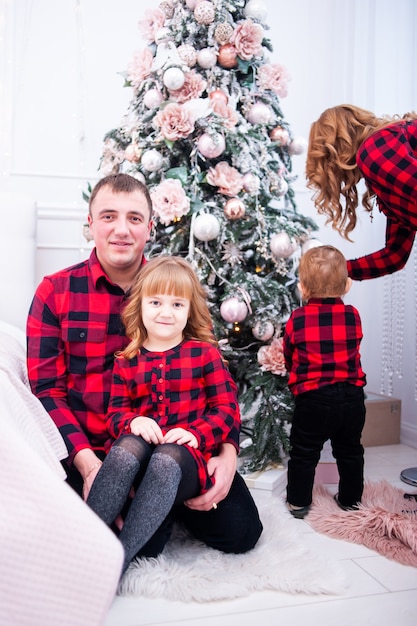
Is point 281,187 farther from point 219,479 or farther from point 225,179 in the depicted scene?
point 219,479

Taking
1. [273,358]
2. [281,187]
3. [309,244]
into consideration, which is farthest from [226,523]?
[281,187]

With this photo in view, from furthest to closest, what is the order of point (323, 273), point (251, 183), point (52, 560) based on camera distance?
1. point (251, 183)
2. point (323, 273)
3. point (52, 560)

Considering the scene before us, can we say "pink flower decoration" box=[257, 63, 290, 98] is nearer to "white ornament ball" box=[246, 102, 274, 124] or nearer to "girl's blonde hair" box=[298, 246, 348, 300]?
"white ornament ball" box=[246, 102, 274, 124]

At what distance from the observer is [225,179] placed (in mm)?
2008

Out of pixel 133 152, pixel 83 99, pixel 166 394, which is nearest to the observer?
pixel 166 394

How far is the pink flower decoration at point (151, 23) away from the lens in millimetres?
2195

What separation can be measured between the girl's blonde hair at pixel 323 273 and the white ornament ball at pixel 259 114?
26.3 inches

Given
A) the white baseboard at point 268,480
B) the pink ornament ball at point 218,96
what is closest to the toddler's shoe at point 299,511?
the white baseboard at point 268,480

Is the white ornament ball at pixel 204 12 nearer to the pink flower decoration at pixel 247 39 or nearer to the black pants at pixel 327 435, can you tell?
the pink flower decoration at pixel 247 39

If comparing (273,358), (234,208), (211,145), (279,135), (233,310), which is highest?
(279,135)

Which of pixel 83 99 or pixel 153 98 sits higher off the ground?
pixel 83 99

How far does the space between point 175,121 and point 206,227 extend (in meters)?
0.40

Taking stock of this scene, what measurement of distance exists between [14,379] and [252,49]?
157 cm

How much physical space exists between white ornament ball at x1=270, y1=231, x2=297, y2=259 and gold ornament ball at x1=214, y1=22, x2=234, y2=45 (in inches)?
30.1
